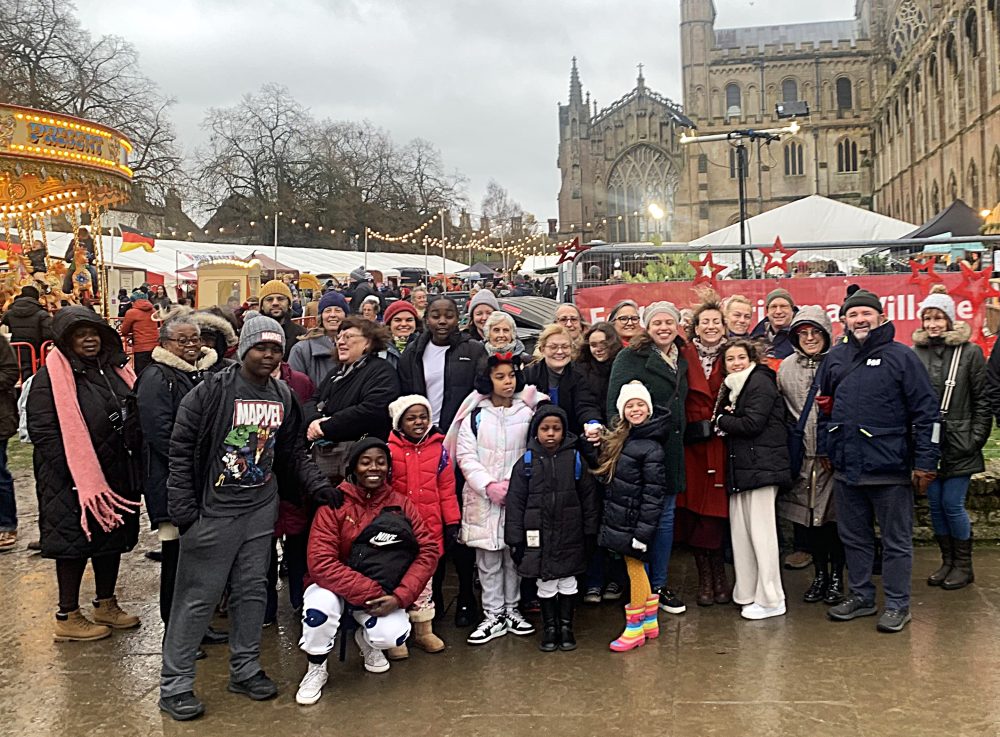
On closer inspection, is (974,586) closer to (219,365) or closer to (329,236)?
(219,365)

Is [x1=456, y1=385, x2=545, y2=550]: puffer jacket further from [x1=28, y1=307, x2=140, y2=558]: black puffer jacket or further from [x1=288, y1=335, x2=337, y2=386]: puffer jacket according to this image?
[x1=28, y1=307, x2=140, y2=558]: black puffer jacket

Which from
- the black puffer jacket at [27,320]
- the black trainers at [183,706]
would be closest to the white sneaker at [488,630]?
the black trainers at [183,706]

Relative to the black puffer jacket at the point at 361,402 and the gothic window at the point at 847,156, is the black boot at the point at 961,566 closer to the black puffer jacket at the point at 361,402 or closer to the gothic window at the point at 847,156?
the black puffer jacket at the point at 361,402

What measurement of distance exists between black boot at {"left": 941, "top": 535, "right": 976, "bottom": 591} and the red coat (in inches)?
55.0

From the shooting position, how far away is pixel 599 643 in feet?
15.6

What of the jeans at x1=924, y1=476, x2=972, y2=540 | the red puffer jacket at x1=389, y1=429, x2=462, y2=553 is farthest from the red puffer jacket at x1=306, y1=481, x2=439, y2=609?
the jeans at x1=924, y1=476, x2=972, y2=540

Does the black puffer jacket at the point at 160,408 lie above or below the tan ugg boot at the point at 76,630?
above

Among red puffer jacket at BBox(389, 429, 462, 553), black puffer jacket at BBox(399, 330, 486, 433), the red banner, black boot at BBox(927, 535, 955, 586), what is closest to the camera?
red puffer jacket at BBox(389, 429, 462, 553)

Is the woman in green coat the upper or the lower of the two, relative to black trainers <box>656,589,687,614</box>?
upper

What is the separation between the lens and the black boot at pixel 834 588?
17.0ft

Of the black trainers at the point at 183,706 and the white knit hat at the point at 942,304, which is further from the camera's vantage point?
the white knit hat at the point at 942,304

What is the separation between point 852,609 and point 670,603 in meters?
0.96

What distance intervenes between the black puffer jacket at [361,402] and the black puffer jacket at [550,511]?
0.81m

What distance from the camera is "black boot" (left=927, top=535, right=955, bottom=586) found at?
17.5 ft
